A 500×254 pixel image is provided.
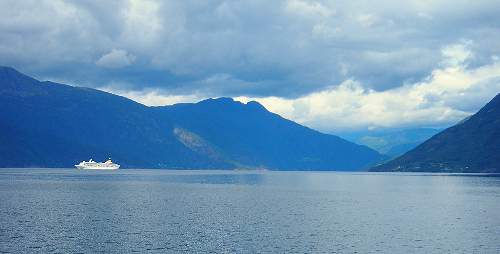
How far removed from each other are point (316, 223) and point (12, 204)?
311ft

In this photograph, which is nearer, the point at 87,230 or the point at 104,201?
the point at 87,230

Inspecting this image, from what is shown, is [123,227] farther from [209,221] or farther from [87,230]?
[209,221]

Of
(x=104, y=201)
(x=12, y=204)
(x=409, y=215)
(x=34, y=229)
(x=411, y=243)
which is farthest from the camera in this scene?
(x=104, y=201)

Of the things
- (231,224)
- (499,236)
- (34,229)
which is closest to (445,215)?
(499,236)

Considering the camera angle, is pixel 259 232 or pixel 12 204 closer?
pixel 259 232

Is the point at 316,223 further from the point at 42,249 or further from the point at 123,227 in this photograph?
the point at 42,249

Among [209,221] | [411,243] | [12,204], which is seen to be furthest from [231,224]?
[12,204]

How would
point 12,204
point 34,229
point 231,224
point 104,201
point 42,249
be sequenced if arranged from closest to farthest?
1. point 42,249
2. point 34,229
3. point 231,224
4. point 12,204
5. point 104,201

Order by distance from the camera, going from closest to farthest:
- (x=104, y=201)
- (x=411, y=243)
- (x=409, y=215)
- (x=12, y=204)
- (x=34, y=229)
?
1. (x=411, y=243)
2. (x=34, y=229)
3. (x=409, y=215)
4. (x=12, y=204)
5. (x=104, y=201)

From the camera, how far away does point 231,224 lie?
126m

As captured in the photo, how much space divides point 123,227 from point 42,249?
29.0m

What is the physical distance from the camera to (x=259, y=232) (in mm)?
114125

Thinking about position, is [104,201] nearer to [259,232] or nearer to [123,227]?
[123,227]

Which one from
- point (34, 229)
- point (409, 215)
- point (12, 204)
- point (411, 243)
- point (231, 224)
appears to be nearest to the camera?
point (411, 243)
